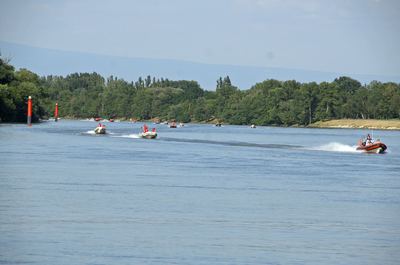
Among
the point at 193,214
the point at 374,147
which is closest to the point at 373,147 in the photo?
the point at 374,147

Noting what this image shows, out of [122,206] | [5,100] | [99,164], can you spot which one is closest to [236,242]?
[122,206]

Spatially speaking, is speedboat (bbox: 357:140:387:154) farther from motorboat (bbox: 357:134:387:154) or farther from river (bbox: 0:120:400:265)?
river (bbox: 0:120:400:265)

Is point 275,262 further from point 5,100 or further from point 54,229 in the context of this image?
point 5,100

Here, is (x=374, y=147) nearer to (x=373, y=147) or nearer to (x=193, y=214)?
(x=373, y=147)

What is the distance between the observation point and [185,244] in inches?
1172

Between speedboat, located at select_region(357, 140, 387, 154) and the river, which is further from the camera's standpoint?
speedboat, located at select_region(357, 140, 387, 154)

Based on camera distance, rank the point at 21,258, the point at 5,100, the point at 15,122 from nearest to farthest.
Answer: the point at 21,258 → the point at 5,100 → the point at 15,122

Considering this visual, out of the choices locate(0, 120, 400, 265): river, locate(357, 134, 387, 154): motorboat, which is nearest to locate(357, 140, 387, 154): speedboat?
locate(357, 134, 387, 154): motorboat

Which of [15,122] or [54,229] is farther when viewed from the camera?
[15,122]

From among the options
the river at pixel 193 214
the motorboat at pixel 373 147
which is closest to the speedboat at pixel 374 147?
the motorboat at pixel 373 147

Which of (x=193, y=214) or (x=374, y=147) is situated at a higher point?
(x=374, y=147)

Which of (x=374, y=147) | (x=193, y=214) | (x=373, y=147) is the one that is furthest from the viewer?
(x=373, y=147)

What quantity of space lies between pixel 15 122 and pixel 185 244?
15407 centimetres

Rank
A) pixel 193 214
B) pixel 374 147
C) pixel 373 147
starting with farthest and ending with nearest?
pixel 373 147 → pixel 374 147 → pixel 193 214
